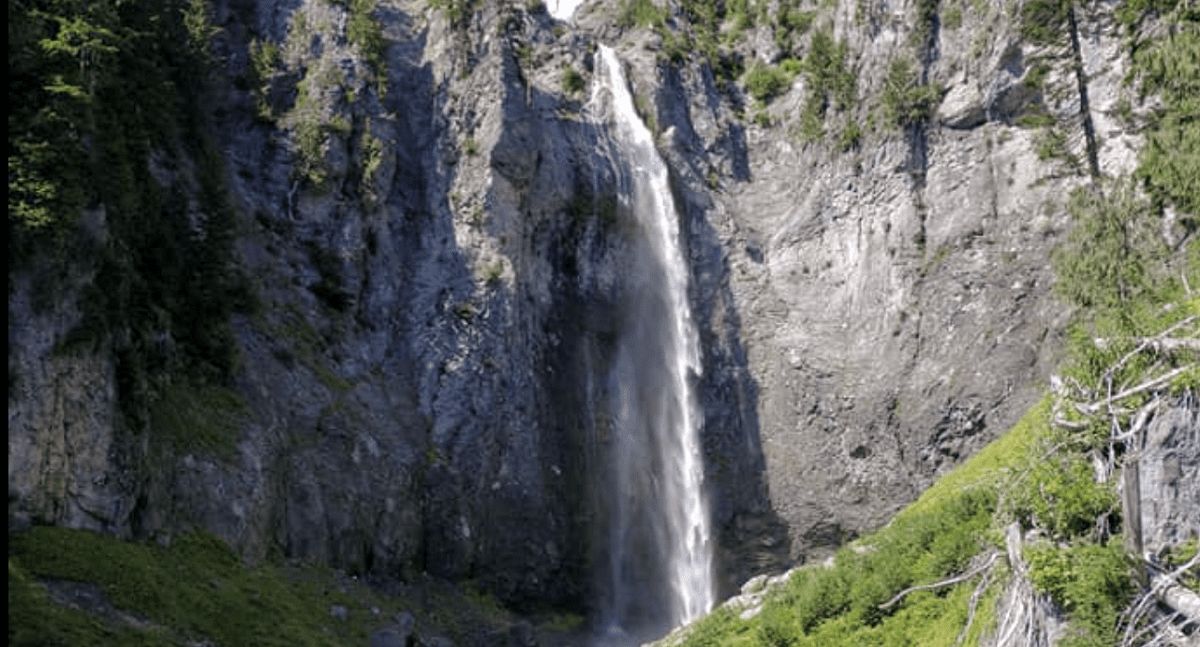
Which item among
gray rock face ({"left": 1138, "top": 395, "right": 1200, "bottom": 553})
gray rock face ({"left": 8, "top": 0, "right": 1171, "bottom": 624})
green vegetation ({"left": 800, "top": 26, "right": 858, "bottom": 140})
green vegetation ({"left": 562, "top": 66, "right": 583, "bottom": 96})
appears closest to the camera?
gray rock face ({"left": 1138, "top": 395, "right": 1200, "bottom": 553})

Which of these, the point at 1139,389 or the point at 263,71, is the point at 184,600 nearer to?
the point at 1139,389

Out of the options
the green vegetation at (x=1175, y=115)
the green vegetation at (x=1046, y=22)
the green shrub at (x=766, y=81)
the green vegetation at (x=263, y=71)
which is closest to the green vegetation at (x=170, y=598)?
the green vegetation at (x=263, y=71)

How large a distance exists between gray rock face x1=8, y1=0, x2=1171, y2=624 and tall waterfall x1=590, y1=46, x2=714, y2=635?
0.77m

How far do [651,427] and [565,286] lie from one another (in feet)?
21.0

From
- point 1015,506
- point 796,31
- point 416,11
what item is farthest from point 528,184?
point 1015,506

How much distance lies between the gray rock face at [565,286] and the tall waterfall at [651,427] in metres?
0.77

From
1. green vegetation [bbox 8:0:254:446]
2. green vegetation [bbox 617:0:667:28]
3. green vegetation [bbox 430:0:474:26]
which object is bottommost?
green vegetation [bbox 8:0:254:446]

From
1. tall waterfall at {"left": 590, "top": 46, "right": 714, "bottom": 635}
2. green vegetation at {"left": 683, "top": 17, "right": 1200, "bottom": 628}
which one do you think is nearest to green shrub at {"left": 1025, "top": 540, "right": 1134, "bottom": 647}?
green vegetation at {"left": 683, "top": 17, "right": 1200, "bottom": 628}

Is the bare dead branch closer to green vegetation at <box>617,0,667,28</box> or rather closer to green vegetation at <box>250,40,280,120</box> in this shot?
green vegetation at <box>250,40,280,120</box>

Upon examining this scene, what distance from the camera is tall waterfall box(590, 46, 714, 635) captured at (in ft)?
120

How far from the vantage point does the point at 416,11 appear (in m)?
45.4

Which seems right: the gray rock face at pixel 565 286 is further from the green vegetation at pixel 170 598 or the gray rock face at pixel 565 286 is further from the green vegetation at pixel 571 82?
the green vegetation at pixel 170 598

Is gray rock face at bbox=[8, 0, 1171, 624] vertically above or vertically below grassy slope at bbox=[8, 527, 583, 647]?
above

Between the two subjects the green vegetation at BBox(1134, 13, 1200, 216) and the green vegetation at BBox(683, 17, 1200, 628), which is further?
the green vegetation at BBox(1134, 13, 1200, 216)
